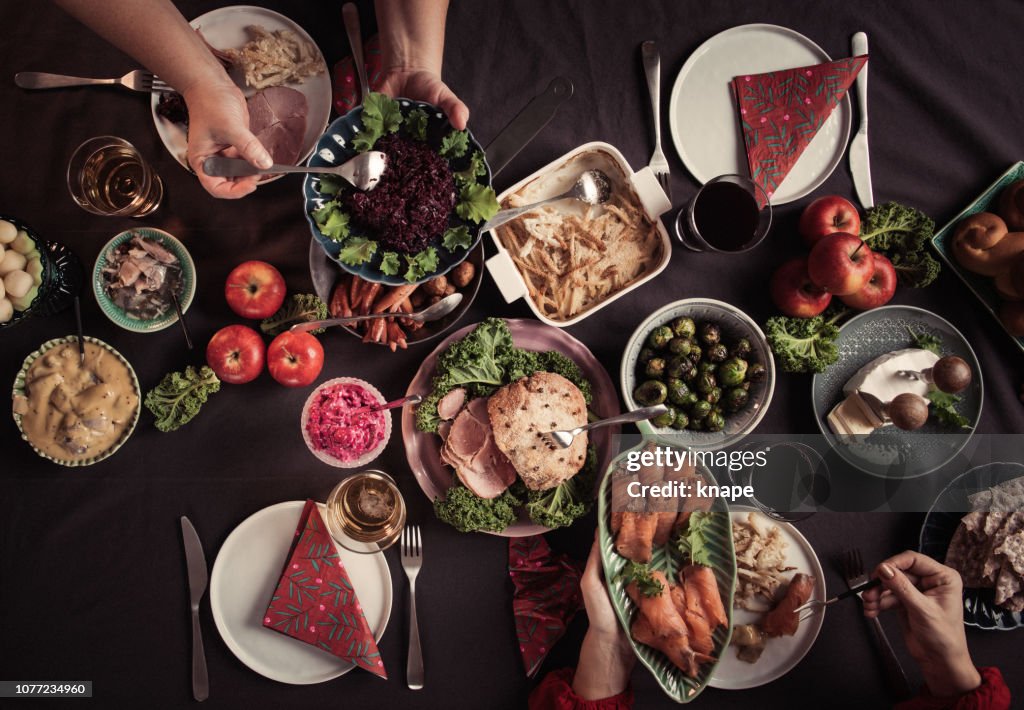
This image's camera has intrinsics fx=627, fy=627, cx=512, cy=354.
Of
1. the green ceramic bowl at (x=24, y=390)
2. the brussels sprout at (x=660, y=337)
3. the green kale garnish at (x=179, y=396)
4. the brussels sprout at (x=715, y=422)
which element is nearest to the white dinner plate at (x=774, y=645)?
the brussels sprout at (x=715, y=422)

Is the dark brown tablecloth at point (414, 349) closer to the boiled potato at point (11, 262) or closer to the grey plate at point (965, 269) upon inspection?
the grey plate at point (965, 269)

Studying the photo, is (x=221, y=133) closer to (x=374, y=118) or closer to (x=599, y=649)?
(x=374, y=118)

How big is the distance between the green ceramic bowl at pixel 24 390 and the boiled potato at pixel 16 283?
0.67 ft

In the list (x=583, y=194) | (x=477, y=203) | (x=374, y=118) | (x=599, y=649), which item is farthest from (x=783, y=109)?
(x=599, y=649)

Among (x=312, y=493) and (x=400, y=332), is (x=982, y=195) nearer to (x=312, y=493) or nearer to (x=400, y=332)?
(x=400, y=332)

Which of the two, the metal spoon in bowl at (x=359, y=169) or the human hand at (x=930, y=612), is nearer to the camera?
Result: the metal spoon in bowl at (x=359, y=169)

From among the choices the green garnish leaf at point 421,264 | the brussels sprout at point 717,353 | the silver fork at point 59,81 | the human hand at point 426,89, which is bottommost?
the brussels sprout at point 717,353

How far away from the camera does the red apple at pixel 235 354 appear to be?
2.08 meters

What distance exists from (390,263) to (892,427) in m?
1.80

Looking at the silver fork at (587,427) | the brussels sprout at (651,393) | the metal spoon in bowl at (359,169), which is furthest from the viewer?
the brussels sprout at (651,393)

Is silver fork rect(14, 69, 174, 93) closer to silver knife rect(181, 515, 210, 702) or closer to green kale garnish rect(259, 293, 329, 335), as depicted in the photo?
green kale garnish rect(259, 293, 329, 335)

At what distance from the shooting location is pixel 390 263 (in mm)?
1776

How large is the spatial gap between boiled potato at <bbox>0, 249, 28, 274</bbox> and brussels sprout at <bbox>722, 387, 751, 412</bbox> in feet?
7.68

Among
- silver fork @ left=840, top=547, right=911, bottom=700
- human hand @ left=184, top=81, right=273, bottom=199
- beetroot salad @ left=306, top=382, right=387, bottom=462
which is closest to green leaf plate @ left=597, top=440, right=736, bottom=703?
silver fork @ left=840, top=547, right=911, bottom=700
